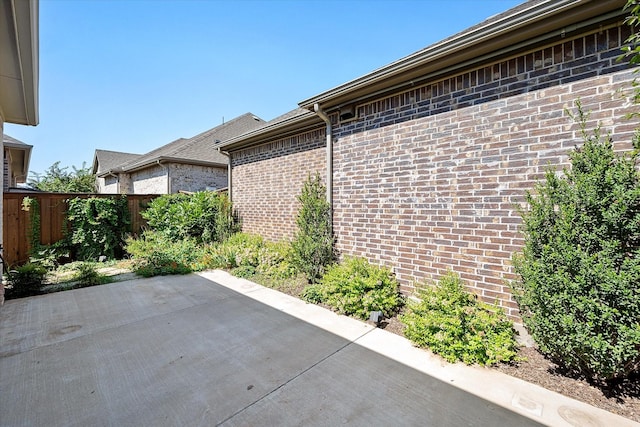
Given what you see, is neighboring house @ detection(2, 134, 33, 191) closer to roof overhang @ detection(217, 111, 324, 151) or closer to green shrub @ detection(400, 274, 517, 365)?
roof overhang @ detection(217, 111, 324, 151)

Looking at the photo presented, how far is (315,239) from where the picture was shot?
16.6 ft

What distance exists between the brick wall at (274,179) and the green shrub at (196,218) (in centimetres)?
43

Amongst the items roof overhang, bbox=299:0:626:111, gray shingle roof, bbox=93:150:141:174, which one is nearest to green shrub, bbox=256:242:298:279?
roof overhang, bbox=299:0:626:111

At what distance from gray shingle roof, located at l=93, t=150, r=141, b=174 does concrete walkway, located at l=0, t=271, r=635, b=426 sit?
18.4m

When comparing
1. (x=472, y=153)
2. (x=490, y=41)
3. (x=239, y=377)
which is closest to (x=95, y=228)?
(x=239, y=377)

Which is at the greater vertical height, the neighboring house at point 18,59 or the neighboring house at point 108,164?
the neighboring house at point 108,164

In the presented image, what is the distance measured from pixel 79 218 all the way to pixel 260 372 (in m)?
7.83

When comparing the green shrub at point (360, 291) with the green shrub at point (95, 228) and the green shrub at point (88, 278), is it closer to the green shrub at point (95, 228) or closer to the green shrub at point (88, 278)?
the green shrub at point (88, 278)

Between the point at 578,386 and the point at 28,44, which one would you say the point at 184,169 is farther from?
the point at 578,386

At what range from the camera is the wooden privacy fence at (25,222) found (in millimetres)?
6383

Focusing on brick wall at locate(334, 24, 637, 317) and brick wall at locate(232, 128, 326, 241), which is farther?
brick wall at locate(232, 128, 326, 241)

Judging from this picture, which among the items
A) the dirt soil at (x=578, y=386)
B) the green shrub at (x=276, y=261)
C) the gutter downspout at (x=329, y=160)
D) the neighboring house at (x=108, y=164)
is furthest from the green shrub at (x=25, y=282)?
the neighboring house at (x=108, y=164)

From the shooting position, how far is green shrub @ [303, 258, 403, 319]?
153 inches

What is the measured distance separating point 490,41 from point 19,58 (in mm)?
5506
